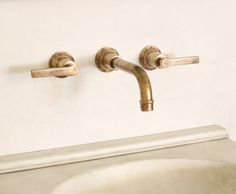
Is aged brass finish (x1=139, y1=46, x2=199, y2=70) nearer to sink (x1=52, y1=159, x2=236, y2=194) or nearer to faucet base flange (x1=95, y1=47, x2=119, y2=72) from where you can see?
faucet base flange (x1=95, y1=47, x2=119, y2=72)

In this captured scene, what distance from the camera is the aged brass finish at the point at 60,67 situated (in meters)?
0.71

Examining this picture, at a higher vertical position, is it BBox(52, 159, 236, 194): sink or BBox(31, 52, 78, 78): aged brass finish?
BBox(31, 52, 78, 78): aged brass finish

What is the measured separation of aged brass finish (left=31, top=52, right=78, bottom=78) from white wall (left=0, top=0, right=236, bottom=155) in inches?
0.6

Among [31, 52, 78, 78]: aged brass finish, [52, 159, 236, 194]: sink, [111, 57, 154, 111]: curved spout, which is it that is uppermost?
[31, 52, 78, 78]: aged brass finish

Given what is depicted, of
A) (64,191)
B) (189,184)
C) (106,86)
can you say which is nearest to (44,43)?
(106,86)

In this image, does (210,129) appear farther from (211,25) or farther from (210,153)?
(211,25)

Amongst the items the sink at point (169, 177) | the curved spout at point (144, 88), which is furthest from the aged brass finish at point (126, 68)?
the sink at point (169, 177)

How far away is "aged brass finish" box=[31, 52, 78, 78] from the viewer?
0.71 metres

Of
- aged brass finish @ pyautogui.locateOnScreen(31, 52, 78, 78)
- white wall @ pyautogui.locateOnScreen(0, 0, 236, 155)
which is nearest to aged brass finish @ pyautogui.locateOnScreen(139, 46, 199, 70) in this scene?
white wall @ pyautogui.locateOnScreen(0, 0, 236, 155)

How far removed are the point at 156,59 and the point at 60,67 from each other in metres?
0.18

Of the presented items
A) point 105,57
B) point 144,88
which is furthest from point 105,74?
point 144,88

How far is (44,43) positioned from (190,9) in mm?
304

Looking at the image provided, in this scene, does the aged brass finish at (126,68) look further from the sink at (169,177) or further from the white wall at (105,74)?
the sink at (169,177)

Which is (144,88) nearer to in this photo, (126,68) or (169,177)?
(126,68)
